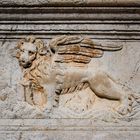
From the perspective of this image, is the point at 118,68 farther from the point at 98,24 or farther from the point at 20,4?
the point at 20,4

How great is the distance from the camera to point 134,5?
2668mm

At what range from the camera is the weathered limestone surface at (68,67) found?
263cm

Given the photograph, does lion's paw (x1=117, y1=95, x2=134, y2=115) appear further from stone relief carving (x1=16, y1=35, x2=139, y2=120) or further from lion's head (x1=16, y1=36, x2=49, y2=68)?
lion's head (x1=16, y1=36, x2=49, y2=68)

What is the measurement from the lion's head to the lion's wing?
0.06m

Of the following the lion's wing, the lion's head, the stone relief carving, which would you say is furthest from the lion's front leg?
the lion's head

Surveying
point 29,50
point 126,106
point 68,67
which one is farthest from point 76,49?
point 126,106

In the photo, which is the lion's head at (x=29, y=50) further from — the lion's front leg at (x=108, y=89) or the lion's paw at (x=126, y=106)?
the lion's paw at (x=126, y=106)

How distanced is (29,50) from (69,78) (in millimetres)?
286

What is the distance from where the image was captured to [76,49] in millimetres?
2734

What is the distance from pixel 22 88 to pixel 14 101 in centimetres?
9

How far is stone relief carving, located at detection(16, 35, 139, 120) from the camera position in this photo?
2.66 metres

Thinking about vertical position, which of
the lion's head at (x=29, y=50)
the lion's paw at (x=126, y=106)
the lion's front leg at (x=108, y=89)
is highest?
the lion's head at (x=29, y=50)

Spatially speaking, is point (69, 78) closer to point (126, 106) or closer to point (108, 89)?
point (108, 89)

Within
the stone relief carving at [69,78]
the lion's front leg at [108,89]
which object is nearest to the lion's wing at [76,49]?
the stone relief carving at [69,78]
